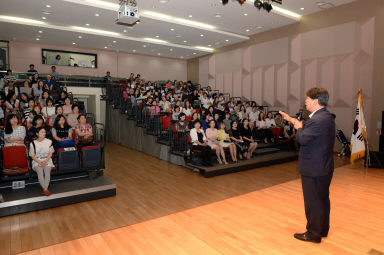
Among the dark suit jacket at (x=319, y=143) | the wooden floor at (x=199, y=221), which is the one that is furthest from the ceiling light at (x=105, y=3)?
the dark suit jacket at (x=319, y=143)

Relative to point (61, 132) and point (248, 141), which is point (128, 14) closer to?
point (61, 132)

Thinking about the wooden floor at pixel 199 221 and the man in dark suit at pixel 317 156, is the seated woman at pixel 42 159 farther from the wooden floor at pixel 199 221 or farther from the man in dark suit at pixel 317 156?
the man in dark suit at pixel 317 156

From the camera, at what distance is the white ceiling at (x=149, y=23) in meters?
8.64

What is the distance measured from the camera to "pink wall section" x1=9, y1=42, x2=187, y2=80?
1280cm

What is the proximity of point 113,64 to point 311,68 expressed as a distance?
427 inches

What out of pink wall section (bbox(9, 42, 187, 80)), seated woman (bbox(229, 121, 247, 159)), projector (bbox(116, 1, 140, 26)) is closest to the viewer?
projector (bbox(116, 1, 140, 26))

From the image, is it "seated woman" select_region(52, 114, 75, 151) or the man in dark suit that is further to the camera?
"seated woman" select_region(52, 114, 75, 151)

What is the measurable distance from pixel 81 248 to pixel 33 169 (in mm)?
2098

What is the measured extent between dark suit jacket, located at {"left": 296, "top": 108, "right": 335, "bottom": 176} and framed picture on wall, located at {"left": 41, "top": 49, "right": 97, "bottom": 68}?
13.6 meters

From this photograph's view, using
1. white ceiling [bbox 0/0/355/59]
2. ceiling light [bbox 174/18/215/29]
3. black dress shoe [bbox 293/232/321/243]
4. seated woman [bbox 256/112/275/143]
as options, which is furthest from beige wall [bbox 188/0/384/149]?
black dress shoe [bbox 293/232/321/243]

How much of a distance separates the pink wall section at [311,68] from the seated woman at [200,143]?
19.1ft

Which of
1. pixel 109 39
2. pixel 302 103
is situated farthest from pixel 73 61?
pixel 302 103

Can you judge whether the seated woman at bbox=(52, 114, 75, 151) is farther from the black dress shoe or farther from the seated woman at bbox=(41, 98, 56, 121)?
the black dress shoe

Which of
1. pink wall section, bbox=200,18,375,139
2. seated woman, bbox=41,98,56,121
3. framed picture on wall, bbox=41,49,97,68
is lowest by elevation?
seated woman, bbox=41,98,56,121
